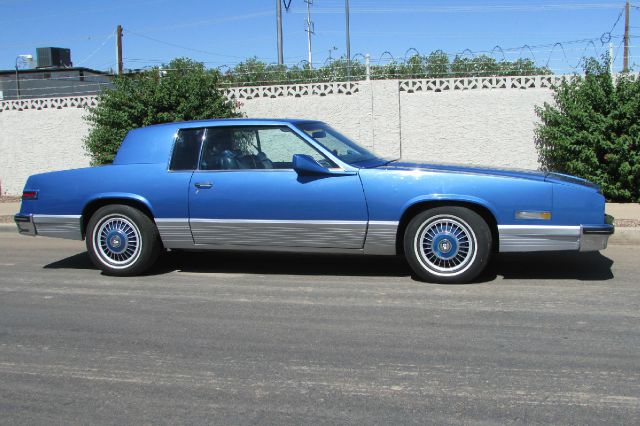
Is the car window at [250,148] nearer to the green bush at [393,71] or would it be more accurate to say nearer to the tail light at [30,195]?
the tail light at [30,195]

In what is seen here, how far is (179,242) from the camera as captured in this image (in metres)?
7.01

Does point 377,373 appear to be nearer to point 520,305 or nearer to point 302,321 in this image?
point 302,321

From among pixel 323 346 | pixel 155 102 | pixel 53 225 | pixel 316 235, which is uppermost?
pixel 155 102

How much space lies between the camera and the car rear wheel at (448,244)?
6.28 meters

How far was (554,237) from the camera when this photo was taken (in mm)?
6145

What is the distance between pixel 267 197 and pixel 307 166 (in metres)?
0.52

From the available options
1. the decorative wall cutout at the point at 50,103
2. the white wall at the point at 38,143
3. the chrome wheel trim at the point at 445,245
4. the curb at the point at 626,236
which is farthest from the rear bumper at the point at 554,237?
the white wall at the point at 38,143

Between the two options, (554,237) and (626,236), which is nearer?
(554,237)

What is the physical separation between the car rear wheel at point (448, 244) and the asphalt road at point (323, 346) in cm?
18

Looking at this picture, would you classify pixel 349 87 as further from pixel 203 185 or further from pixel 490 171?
pixel 490 171

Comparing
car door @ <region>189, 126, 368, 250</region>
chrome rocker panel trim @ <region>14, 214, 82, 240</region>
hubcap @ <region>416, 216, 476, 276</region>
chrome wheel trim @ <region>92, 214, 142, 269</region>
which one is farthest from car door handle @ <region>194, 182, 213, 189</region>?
hubcap @ <region>416, 216, 476, 276</region>

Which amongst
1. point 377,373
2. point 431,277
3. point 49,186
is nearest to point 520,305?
point 431,277

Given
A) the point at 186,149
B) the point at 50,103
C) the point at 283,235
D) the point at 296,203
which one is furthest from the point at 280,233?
the point at 50,103

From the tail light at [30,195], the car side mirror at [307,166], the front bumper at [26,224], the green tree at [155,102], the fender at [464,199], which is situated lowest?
the front bumper at [26,224]
